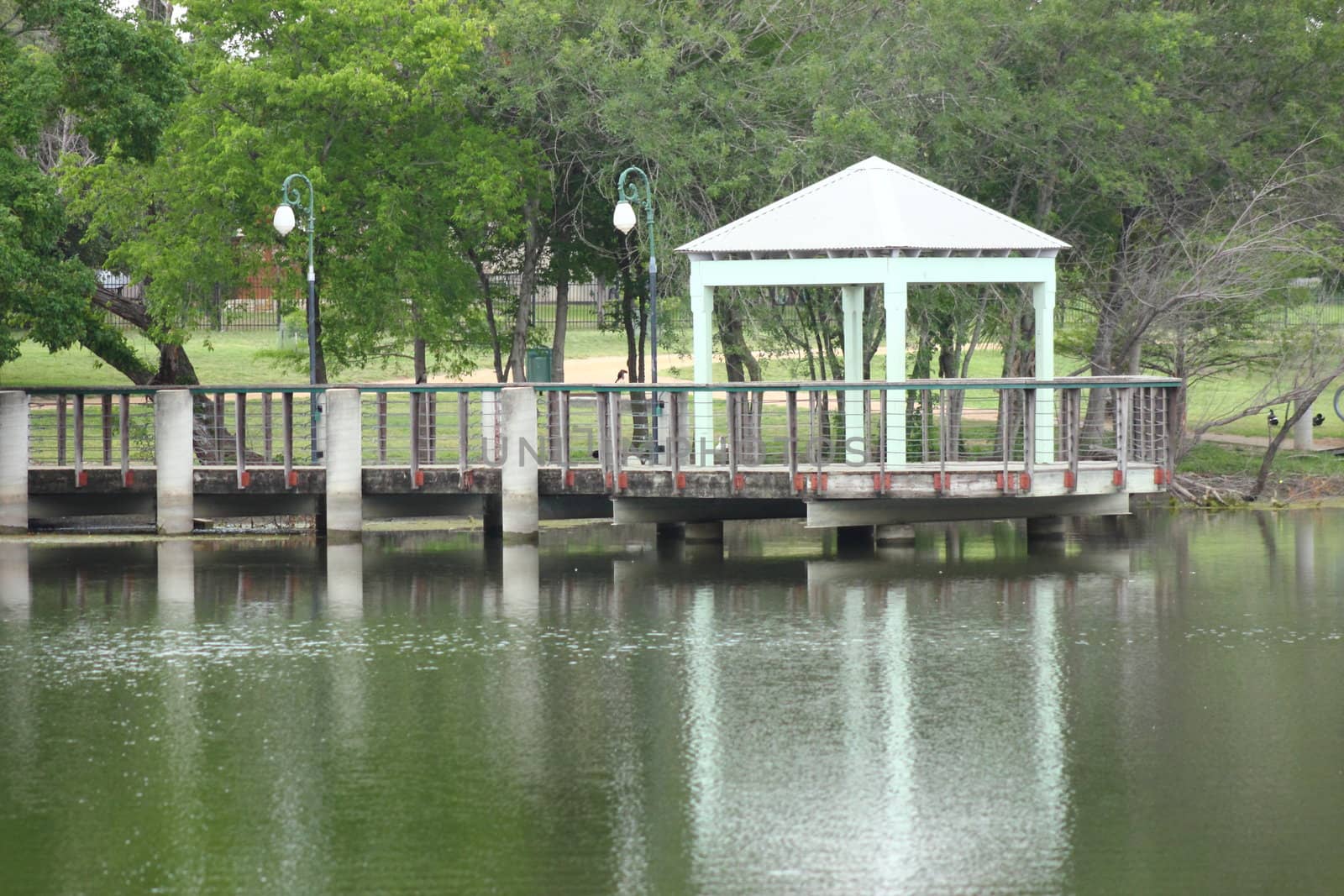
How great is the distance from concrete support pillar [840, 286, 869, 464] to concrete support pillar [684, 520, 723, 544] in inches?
96.5

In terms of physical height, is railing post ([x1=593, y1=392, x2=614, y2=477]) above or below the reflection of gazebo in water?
below

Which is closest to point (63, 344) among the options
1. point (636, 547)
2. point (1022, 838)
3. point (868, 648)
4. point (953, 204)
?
point (636, 547)

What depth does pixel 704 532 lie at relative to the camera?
29.5 metres

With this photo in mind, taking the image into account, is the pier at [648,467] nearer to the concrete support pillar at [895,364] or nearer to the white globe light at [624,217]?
the concrete support pillar at [895,364]

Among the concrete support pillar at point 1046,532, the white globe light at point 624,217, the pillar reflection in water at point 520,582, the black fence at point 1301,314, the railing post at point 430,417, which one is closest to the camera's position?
the pillar reflection in water at point 520,582

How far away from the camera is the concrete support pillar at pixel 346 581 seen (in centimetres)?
2284

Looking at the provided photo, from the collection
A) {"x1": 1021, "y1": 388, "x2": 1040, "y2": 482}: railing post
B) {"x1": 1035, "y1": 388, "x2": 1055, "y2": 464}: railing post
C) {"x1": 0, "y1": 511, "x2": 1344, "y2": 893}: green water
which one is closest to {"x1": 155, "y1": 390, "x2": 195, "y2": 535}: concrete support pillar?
{"x1": 0, "y1": 511, "x2": 1344, "y2": 893}: green water

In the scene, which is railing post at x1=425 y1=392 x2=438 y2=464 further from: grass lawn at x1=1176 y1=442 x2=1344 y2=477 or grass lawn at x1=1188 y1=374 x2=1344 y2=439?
grass lawn at x1=1188 y1=374 x2=1344 y2=439

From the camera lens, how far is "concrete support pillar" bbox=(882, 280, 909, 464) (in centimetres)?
2708

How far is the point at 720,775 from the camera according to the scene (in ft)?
46.8

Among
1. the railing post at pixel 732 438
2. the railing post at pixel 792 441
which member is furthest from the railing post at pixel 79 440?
the railing post at pixel 792 441

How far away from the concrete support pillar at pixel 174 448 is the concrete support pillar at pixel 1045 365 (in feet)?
39.8

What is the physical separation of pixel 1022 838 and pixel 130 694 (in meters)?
8.62

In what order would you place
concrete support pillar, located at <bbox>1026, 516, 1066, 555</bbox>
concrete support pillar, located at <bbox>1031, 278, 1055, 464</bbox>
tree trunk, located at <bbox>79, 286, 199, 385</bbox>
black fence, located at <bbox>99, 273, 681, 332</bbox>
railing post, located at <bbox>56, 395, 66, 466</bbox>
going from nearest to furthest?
concrete support pillar, located at <bbox>1031, 278, 1055, 464</bbox> < concrete support pillar, located at <bbox>1026, 516, 1066, 555</bbox> < railing post, located at <bbox>56, 395, 66, 466</bbox> < tree trunk, located at <bbox>79, 286, 199, 385</bbox> < black fence, located at <bbox>99, 273, 681, 332</bbox>
